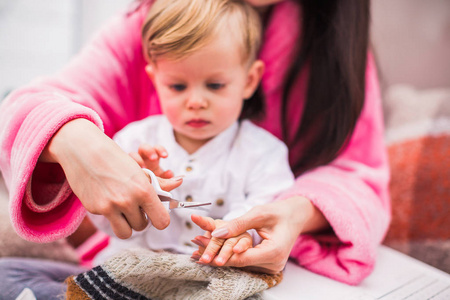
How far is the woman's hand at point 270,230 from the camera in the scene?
491 mm

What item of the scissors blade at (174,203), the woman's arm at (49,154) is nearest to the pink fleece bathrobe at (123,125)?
the woman's arm at (49,154)

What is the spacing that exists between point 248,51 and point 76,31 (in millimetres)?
998

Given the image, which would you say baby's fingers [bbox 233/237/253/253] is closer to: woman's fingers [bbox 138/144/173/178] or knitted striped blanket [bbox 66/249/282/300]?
knitted striped blanket [bbox 66/249/282/300]

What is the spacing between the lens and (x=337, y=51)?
0.75 m

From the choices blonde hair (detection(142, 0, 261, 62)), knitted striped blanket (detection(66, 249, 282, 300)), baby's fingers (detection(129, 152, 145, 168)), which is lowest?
knitted striped blanket (detection(66, 249, 282, 300))

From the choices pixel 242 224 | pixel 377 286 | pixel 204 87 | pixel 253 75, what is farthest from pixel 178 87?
pixel 377 286

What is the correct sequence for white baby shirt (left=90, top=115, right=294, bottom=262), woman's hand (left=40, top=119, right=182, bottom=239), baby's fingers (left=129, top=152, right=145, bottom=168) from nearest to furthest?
woman's hand (left=40, top=119, right=182, bottom=239) → baby's fingers (left=129, top=152, right=145, bottom=168) → white baby shirt (left=90, top=115, right=294, bottom=262)

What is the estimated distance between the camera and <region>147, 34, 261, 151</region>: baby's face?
0.59m

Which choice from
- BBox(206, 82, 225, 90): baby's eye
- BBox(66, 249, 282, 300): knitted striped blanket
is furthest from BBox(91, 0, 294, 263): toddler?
BBox(66, 249, 282, 300): knitted striped blanket

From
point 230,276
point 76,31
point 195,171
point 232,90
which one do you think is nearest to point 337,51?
point 232,90

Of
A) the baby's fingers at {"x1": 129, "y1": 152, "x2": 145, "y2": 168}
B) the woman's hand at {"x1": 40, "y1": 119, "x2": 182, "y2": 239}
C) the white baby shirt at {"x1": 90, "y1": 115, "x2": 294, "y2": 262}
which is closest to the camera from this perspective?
the woman's hand at {"x1": 40, "y1": 119, "x2": 182, "y2": 239}

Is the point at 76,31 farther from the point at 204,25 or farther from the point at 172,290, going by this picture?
the point at 172,290

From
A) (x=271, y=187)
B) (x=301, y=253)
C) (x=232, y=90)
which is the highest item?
(x=232, y=90)

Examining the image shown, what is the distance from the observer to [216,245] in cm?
49
